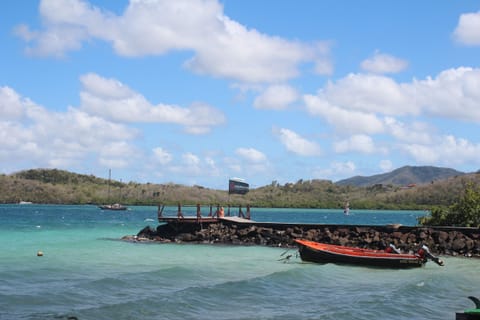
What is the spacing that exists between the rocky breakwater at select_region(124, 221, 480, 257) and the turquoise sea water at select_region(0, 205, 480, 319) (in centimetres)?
376

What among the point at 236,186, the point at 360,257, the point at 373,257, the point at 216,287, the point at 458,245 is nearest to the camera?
the point at 216,287

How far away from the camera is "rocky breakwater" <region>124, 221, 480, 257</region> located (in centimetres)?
4241

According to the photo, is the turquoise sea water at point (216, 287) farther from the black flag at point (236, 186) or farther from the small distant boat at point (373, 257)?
the black flag at point (236, 186)

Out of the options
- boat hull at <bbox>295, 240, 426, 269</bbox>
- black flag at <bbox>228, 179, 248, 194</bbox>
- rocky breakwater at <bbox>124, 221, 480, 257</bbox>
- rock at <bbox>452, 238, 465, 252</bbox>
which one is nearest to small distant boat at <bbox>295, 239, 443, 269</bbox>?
boat hull at <bbox>295, 240, 426, 269</bbox>

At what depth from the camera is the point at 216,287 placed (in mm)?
26891

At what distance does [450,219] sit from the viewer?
4984 centimetres

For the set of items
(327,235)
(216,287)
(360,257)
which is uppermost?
(327,235)

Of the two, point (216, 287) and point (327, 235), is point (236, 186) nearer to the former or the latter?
point (327, 235)

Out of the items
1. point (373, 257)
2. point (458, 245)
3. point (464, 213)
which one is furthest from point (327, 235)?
point (373, 257)

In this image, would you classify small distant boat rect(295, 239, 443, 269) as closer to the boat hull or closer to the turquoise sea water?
the boat hull

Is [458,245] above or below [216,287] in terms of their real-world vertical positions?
above

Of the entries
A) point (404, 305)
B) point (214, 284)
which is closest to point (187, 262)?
point (214, 284)

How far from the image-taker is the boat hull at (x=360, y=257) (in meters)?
34.7

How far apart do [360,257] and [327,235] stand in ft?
36.4
